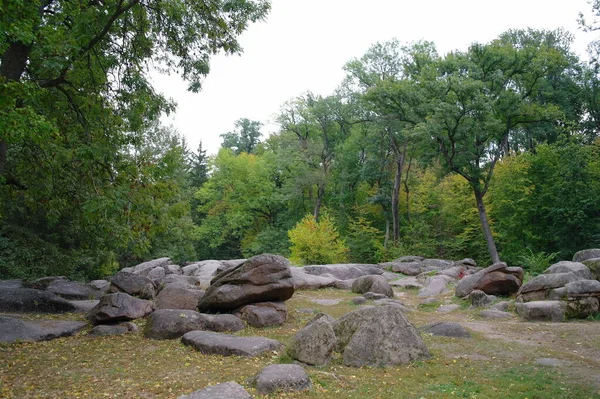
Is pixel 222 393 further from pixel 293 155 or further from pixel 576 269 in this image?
pixel 293 155

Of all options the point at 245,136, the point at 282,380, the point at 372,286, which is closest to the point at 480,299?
the point at 372,286

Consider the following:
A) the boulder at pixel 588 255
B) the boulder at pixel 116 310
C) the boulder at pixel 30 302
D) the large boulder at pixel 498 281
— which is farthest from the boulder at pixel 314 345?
the boulder at pixel 588 255

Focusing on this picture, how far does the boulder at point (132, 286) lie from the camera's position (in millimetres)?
15109

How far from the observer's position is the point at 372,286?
18.4m

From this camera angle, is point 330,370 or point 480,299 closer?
point 330,370

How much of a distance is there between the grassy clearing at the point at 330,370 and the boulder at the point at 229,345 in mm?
192

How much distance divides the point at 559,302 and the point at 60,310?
14.4 m

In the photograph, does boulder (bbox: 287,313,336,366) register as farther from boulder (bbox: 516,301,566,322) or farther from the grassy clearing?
boulder (bbox: 516,301,566,322)

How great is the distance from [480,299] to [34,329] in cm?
1310

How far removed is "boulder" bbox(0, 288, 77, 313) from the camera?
42.1ft

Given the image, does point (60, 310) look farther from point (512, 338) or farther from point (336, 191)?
point (336, 191)

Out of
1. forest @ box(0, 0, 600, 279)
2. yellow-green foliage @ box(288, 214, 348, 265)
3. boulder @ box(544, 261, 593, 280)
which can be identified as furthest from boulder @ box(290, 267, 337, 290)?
boulder @ box(544, 261, 593, 280)

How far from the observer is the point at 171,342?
9797 mm

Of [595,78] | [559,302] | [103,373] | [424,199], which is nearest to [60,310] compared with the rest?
[103,373]
